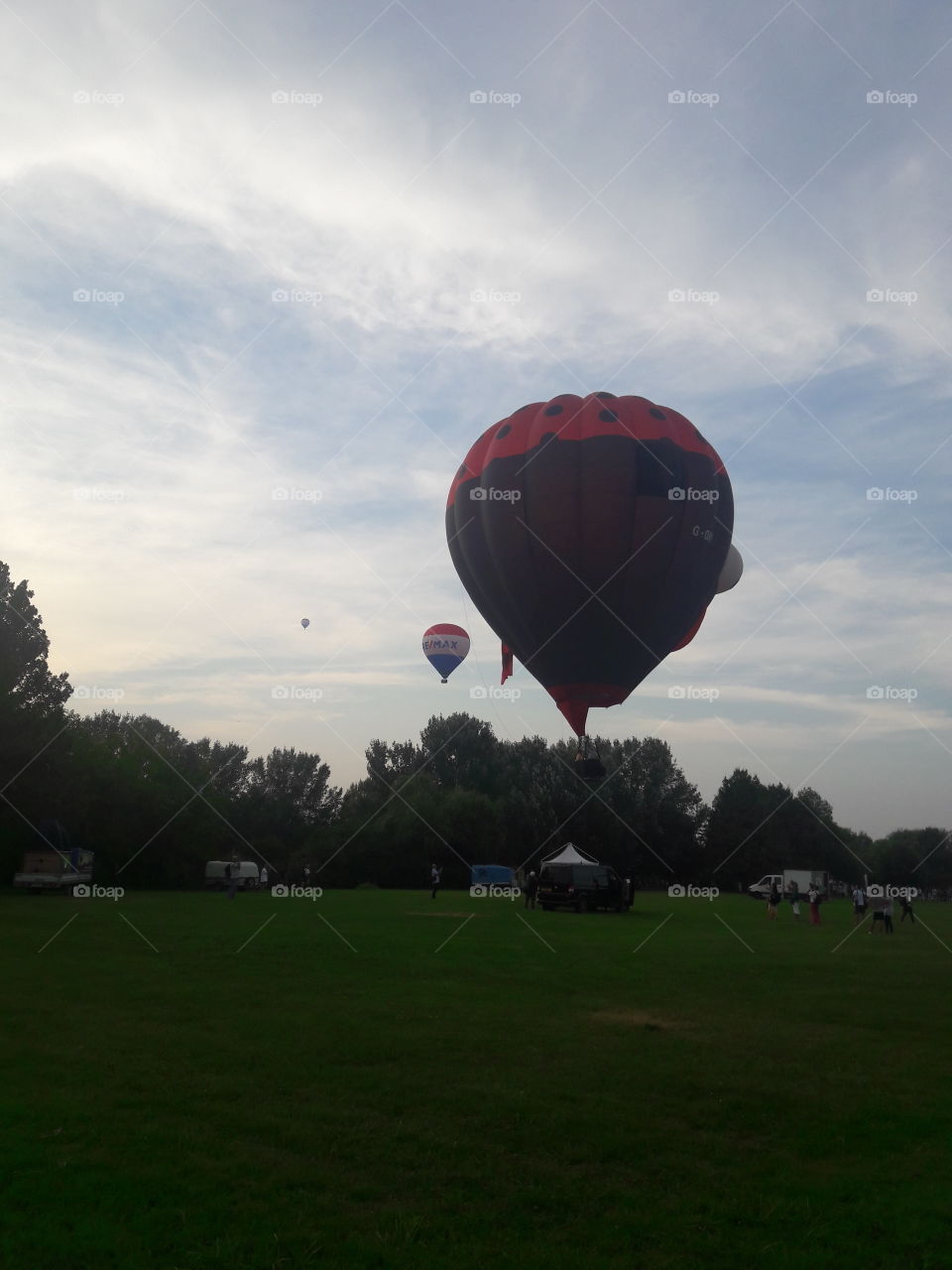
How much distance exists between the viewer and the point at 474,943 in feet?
73.2

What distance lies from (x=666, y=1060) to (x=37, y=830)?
39952 millimetres

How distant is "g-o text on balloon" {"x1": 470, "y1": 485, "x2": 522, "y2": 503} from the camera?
28906mm

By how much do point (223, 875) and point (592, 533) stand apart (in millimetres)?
40885

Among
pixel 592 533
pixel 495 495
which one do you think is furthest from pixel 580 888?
pixel 495 495

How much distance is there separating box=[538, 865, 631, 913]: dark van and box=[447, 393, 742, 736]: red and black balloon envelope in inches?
313

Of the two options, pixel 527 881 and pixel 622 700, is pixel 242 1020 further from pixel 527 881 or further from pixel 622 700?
pixel 527 881

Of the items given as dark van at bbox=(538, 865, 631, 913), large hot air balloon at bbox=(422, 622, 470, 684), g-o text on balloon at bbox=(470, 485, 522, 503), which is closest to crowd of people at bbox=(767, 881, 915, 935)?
dark van at bbox=(538, 865, 631, 913)

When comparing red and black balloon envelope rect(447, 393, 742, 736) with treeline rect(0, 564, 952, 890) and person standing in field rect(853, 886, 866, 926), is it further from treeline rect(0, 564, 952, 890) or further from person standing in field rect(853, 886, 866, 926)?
person standing in field rect(853, 886, 866, 926)

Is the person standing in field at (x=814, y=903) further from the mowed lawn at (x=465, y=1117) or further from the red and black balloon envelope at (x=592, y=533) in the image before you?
the mowed lawn at (x=465, y=1117)

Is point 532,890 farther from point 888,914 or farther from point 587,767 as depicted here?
point 888,914

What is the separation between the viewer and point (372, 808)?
8181cm

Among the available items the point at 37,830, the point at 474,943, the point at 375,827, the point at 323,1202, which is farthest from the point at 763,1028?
the point at 375,827

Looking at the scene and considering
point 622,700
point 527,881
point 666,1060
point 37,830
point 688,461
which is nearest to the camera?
point 666,1060

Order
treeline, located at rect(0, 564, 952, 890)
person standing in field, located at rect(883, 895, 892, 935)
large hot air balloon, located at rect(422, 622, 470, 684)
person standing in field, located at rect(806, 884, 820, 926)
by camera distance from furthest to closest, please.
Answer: large hot air balloon, located at rect(422, 622, 470, 684) → treeline, located at rect(0, 564, 952, 890) → person standing in field, located at rect(806, 884, 820, 926) → person standing in field, located at rect(883, 895, 892, 935)
